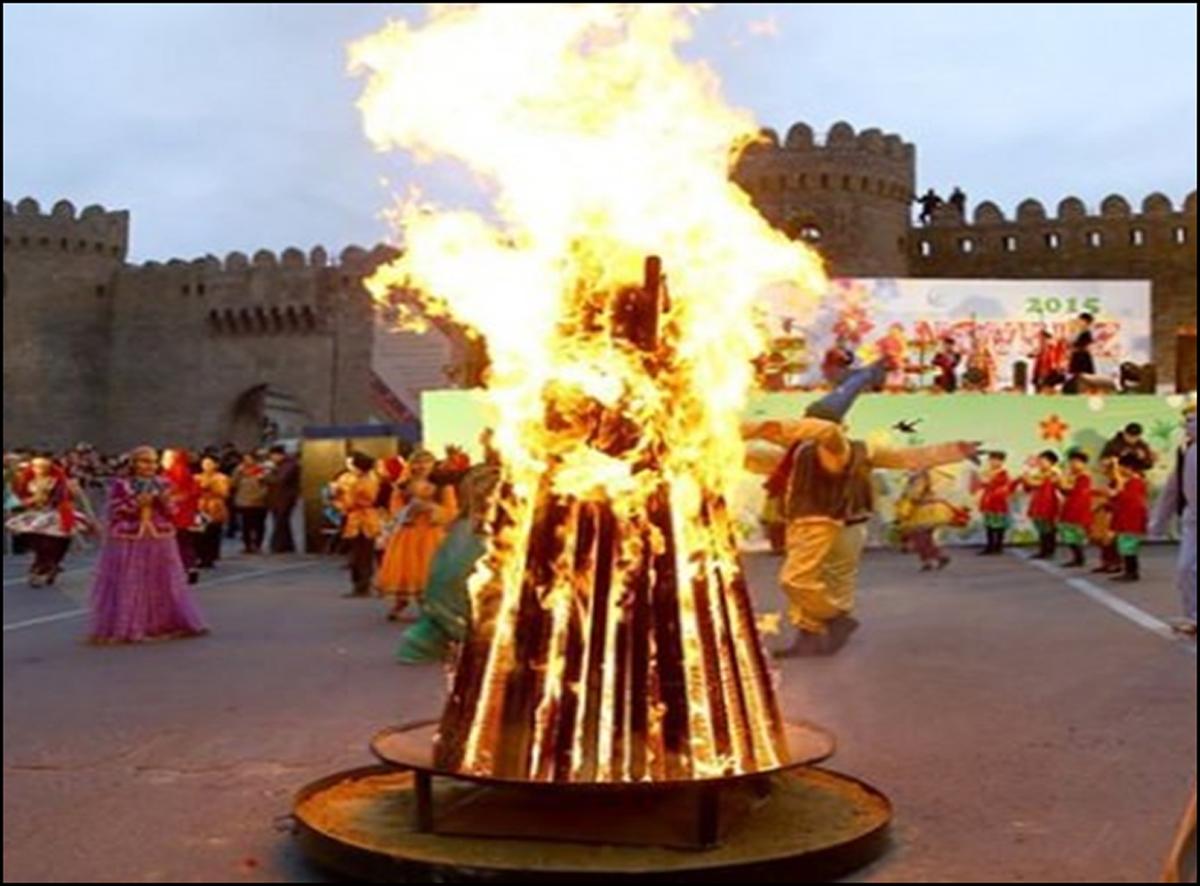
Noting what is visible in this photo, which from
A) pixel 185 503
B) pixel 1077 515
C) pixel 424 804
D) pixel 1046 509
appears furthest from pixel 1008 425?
pixel 424 804

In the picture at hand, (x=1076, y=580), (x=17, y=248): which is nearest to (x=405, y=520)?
(x=1076, y=580)

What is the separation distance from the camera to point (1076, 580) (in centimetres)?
1332

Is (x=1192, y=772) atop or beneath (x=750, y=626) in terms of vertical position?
beneath

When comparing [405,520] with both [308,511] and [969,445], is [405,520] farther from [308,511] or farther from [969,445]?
[308,511]

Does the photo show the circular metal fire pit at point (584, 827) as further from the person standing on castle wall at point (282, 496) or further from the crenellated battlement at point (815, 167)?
the crenellated battlement at point (815, 167)

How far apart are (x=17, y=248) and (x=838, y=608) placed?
142ft

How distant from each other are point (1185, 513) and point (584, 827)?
21.7ft

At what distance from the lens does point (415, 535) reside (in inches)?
435

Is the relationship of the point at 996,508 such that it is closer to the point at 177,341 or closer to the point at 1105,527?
the point at 1105,527

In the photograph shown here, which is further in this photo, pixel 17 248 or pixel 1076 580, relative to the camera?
pixel 17 248

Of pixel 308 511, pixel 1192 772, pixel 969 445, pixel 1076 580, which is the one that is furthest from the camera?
pixel 308 511

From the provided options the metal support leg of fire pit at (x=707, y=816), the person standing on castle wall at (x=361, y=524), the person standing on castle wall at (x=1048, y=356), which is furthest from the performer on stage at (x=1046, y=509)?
the metal support leg of fire pit at (x=707, y=816)

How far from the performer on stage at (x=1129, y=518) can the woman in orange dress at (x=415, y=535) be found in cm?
620

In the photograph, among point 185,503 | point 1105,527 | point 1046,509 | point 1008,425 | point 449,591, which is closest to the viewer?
point 449,591
